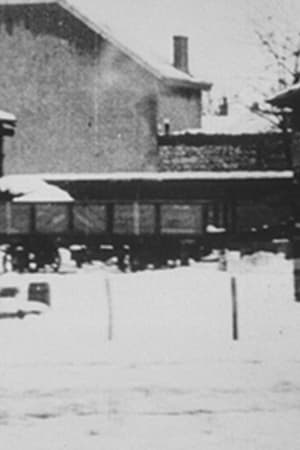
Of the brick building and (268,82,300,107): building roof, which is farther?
the brick building

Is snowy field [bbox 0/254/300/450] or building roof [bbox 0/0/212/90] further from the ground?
building roof [bbox 0/0/212/90]

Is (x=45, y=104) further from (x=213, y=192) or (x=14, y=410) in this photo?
(x=14, y=410)

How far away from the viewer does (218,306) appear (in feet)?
51.4

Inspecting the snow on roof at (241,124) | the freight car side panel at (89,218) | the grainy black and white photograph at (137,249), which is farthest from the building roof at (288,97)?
the snow on roof at (241,124)

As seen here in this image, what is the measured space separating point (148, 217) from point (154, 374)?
20.2 m

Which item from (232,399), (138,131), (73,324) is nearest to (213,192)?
(138,131)

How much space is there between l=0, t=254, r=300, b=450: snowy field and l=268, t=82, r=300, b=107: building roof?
3.26m

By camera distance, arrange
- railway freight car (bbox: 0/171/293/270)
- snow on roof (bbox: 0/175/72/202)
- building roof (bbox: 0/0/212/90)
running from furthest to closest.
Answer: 1. building roof (bbox: 0/0/212/90)
2. railway freight car (bbox: 0/171/293/270)
3. snow on roof (bbox: 0/175/72/202)

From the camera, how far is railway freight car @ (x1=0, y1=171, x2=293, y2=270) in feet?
86.7

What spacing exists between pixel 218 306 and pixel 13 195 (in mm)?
12158

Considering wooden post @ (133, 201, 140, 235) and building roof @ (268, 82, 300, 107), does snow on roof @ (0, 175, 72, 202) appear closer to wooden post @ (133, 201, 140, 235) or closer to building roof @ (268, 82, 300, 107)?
wooden post @ (133, 201, 140, 235)

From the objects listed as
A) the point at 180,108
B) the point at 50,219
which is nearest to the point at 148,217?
the point at 50,219

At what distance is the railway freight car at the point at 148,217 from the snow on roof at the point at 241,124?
463 cm

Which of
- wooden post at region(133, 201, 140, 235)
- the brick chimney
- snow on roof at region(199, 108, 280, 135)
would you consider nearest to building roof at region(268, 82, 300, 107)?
wooden post at region(133, 201, 140, 235)
